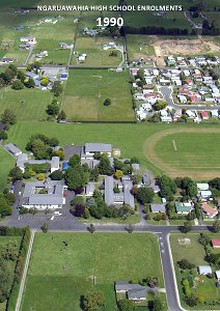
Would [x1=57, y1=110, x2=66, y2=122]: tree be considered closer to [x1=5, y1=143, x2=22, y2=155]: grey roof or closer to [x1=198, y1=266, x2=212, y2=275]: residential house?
[x1=5, y1=143, x2=22, y2=155]: grey roof

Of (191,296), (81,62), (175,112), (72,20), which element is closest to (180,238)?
(191,296)

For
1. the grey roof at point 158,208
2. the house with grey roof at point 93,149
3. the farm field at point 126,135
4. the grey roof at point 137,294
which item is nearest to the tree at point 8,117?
the farm field at point 126,135

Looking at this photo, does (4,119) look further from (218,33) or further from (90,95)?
(218,33)

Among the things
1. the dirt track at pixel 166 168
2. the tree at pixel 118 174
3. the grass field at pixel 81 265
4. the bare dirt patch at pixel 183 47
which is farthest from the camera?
the bare dirt patch at pixel 183 47

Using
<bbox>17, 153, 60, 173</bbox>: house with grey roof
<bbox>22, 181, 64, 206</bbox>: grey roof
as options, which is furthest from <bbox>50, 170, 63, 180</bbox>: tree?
<bbox>17, 153, 60, 173</bbox>: house with grey roof

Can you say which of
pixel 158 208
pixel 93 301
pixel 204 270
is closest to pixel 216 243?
pixel 204 270

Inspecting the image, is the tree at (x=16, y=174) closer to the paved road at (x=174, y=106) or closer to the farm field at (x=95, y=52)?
the paved road at (x=174, y=106)
